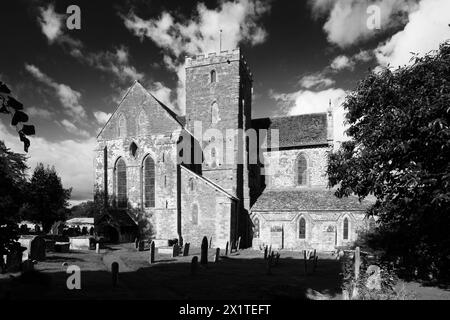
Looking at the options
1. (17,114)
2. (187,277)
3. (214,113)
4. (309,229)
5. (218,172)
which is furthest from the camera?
(214,113)

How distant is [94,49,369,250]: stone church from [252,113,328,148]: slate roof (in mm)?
111

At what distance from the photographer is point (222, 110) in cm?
3291

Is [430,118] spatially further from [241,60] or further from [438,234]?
[241,60]

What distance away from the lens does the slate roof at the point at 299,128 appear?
33125mm

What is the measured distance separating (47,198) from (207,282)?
40467 millimetres

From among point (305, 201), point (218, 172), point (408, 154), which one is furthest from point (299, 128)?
point (408, 154)

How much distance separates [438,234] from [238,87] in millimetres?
23183

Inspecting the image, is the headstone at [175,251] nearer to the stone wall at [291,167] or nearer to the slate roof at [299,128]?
the stone wall at [291,167]

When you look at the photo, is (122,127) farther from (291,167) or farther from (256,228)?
(291,167)

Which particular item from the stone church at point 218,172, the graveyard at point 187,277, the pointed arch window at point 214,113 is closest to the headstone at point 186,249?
the graveyard at point 187,277

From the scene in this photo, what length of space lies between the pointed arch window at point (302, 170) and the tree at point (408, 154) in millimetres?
16630

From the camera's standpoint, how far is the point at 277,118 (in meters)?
36.7

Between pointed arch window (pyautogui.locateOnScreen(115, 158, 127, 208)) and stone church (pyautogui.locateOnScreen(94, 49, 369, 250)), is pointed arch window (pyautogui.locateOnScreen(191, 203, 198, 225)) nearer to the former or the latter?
stone church (pyautogui.locateOnScreen(94, 49, 369, 250))

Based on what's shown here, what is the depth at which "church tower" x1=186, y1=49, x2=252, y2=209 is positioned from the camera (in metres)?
31.4
